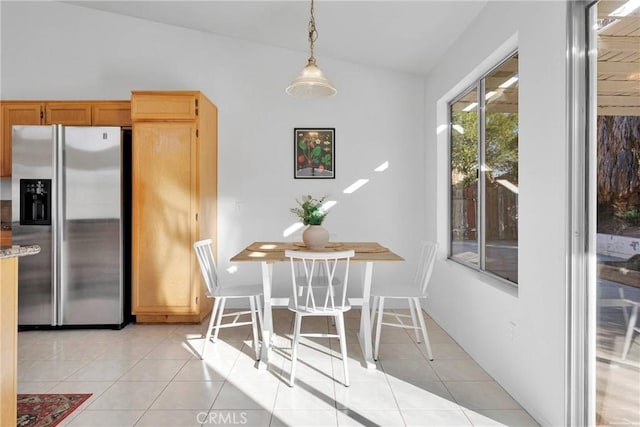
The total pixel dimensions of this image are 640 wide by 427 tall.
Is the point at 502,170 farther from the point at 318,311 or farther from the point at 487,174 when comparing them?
the point at 318,311

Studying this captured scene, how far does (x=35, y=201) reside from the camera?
11.6 ft

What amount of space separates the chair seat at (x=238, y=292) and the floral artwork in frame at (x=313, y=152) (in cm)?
161

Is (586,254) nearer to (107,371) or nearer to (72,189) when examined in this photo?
(107,371)

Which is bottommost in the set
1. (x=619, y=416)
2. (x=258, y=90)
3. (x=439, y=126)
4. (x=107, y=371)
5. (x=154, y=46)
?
(x=107, y=371)

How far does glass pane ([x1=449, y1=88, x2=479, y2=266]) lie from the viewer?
10.7 feet

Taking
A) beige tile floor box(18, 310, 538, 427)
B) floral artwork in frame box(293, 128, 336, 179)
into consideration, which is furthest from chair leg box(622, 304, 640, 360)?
floral artwork in frame box(293, 128, 336, 179)

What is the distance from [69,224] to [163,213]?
0.86 m

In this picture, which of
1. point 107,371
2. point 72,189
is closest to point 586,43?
point 107,371

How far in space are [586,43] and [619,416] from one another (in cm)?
170

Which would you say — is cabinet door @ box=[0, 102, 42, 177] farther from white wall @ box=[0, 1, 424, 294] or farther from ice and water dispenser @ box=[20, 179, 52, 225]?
ice and water dispenser @ box=[20, 179, 52, 225]

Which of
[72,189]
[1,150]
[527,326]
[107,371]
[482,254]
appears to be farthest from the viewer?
[1,150]

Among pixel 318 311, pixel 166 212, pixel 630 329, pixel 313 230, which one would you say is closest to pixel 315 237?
pixel 313 230

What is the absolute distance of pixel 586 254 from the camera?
1798 mm

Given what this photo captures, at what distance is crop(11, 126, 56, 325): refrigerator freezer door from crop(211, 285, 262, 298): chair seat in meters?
1.81
